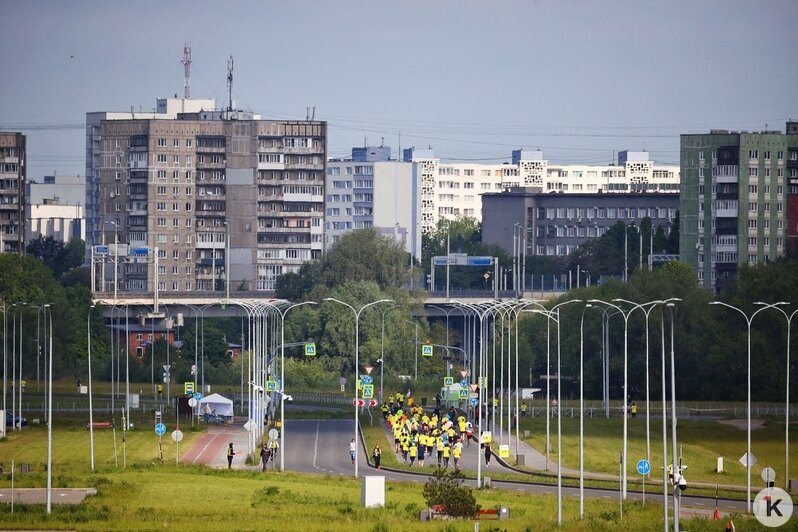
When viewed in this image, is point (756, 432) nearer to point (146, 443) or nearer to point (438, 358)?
point (146, 443)

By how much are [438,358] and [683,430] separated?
58.0m

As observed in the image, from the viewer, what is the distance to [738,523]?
195 ft

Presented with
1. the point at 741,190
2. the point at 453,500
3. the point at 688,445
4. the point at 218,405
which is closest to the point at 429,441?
the point at 688,445

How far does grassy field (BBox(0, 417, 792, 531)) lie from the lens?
193 feet

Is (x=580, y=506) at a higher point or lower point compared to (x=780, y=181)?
lower

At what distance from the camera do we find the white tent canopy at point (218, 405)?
118 meters

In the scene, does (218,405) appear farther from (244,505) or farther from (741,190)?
(741,190)

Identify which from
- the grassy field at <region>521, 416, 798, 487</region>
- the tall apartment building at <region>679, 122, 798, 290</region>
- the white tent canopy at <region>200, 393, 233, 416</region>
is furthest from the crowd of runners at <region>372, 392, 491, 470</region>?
the tall apartment building at <region>679, 122, 798, 290</region>

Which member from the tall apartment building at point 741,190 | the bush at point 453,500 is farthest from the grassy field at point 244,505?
the tall apartment building at point 741,190

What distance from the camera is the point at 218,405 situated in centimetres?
11875

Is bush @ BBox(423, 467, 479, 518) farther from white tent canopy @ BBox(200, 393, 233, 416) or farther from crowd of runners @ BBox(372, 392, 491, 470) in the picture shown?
white tent canopy @ BBox(200, 393, 233, 416)

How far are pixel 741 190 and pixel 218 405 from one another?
298 ft

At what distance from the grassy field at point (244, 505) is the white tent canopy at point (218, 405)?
3013cm

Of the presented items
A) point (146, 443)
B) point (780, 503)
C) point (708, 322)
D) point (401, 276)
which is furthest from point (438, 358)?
point (780, 503)
